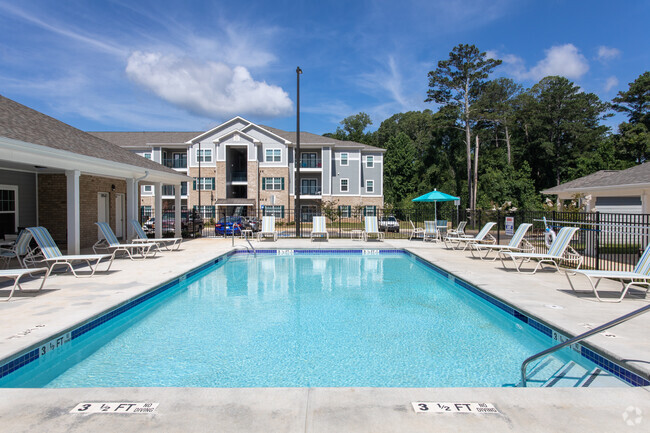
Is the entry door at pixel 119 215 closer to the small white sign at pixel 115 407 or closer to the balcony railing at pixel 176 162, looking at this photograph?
the small white sign at pixel 115 407

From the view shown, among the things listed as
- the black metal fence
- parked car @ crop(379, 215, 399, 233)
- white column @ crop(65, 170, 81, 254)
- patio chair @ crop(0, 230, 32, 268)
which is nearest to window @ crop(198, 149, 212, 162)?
the black metal fence

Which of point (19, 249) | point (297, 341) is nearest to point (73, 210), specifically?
point (19, 249)

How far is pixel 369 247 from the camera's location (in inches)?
611

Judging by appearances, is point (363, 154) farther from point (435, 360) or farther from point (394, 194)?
point (435, 360)

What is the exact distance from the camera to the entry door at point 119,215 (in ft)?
57.8

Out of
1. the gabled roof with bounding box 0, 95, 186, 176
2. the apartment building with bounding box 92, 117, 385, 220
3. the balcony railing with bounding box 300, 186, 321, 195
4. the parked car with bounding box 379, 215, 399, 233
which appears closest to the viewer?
the gabled roof with bounding box 0, 95, 186, 176

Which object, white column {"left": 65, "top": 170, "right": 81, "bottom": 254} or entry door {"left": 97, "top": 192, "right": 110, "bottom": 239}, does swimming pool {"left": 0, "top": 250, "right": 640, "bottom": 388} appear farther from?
entry door {"left": 97, "top": 192, "right": 110, "bottom": 239}

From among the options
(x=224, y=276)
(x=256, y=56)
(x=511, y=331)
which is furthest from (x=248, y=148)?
(x=511, y=331)

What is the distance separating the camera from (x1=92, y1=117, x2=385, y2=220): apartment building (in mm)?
35062

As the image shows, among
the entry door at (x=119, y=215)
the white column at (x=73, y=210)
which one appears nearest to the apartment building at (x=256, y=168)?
the entry door at (x=119, y=215)

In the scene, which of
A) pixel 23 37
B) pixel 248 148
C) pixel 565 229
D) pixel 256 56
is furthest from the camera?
pixel 248 148

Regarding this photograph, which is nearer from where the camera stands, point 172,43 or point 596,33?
point 172,43

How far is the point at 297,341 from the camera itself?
17.7ft

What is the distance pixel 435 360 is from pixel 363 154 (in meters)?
35.3
